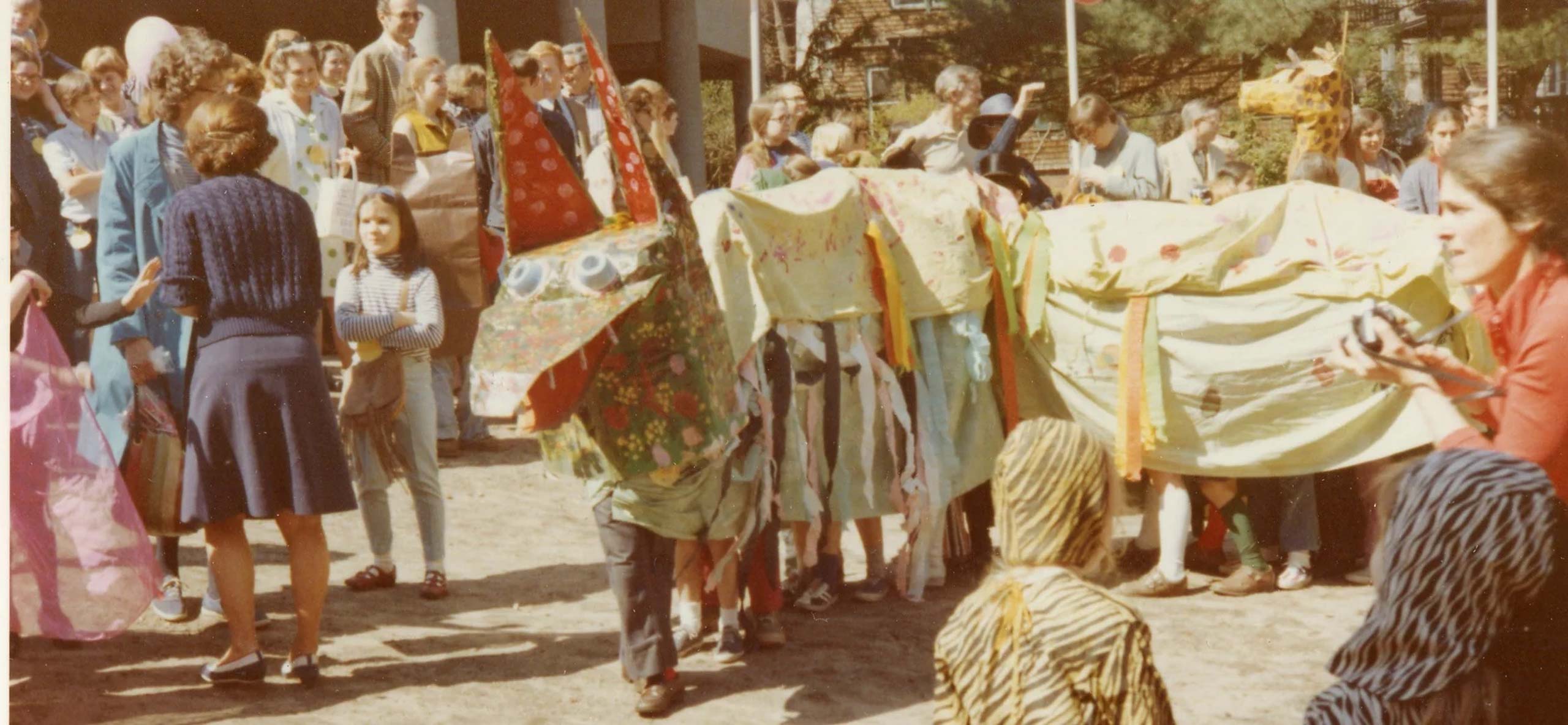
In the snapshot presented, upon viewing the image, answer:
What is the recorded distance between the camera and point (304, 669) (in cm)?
560

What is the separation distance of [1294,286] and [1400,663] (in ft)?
13.7

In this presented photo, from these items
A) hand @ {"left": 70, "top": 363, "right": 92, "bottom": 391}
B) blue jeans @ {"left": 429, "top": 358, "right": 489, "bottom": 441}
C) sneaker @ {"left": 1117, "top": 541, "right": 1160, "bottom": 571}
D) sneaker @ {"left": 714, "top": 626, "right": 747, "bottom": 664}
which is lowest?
sneaker @ {"left": 1117, "top": 541, "right": 1160, "bottom": 571}

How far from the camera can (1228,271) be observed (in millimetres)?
6883

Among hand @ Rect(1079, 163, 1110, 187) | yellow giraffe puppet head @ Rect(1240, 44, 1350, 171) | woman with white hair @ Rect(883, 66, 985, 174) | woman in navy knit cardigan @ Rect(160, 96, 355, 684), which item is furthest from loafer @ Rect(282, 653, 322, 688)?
yellow giraffe puppet head @ Rect(1240, 44, 1350, 171)

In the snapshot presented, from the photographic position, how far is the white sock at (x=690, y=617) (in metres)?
6.12

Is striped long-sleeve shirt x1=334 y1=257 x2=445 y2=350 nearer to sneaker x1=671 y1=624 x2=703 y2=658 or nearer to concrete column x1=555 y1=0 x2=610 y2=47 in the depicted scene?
sneaker x1=671 y1=624 x2=703 y2=658

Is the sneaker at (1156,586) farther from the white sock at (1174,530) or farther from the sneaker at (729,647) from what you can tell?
the sneaker at (729,647)

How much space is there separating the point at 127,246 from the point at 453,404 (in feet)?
11.9

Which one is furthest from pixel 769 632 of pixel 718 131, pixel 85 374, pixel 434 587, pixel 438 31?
pixel 718 131

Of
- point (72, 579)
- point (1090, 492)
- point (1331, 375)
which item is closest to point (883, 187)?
point (1331, 375)

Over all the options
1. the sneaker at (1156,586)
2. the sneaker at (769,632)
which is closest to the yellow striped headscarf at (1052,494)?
the sneaker at (769,632)

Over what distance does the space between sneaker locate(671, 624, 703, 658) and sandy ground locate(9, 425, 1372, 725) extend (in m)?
0.05

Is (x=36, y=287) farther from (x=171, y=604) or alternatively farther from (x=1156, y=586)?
(x=1156, y=586)

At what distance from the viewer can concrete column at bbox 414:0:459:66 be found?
13359 mm
